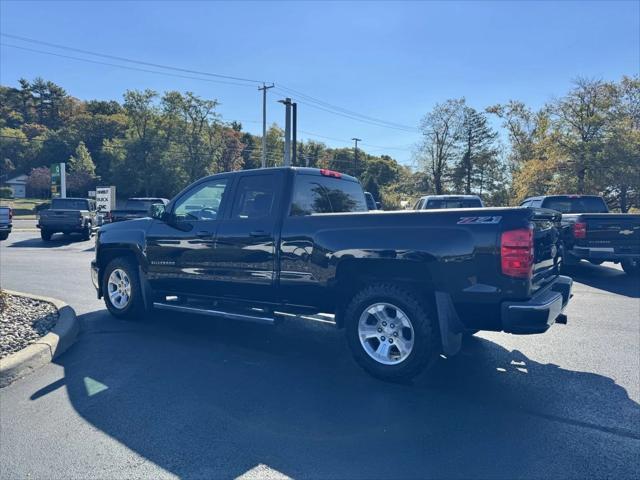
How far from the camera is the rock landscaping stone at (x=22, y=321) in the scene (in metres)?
5.02

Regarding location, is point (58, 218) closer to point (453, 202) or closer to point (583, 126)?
point (453, 202)

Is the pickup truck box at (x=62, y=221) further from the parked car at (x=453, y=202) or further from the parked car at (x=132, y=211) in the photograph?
the parked car at (x=453, y=202)

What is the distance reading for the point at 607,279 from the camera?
10.6 metres

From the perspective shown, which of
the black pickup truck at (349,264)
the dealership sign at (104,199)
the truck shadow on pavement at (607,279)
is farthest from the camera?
the dealership sign at (104,199)

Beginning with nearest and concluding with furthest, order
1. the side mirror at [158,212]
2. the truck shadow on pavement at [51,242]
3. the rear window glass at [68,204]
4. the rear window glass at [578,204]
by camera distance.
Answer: the side mirror at [158,212], the rear window glass at [578,204], the truck shadow on pavement at [51,242], the rear window glass at [68,204]

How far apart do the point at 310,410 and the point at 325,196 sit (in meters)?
2.66

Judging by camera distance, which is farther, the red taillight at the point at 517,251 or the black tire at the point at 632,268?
the black tire at the point at 632,268

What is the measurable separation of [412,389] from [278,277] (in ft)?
5.88

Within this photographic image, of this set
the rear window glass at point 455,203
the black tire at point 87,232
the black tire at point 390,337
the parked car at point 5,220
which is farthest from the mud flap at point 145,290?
the parked car at point 5,220

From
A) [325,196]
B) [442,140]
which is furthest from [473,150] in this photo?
[325,196]

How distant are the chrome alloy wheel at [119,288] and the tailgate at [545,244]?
510cm

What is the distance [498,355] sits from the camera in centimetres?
522

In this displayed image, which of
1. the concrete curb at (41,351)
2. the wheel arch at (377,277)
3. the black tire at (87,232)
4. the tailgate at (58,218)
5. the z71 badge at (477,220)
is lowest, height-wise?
the concrete curb at (41,351)

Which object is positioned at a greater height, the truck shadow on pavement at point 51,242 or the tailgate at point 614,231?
the tailgate at point 614,231
